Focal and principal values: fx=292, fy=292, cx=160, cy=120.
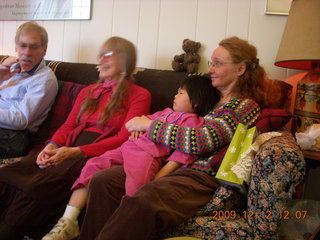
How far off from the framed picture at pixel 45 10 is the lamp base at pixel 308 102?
1613 mm

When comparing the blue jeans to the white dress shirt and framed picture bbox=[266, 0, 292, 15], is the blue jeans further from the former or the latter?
framed picture bbox=[266, 0, 292, 15]

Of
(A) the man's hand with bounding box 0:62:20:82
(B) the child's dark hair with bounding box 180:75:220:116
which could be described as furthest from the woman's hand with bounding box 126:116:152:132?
(A) the man's hand with bounding box 0:62:20:82

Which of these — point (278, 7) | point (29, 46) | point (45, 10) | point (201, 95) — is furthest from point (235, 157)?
point (45, 10)

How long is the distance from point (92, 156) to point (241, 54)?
2.74 feet

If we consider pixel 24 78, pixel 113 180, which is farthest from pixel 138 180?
pixel 24 78

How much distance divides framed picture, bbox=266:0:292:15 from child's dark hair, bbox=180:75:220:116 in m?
0.68

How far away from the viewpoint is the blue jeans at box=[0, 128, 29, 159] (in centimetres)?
151

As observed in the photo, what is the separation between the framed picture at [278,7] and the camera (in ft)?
5.41

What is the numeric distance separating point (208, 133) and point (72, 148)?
643 mm

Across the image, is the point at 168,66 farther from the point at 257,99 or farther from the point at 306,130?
the point at 306,130

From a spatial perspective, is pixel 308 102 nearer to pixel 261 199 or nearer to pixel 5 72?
pixel 261 199

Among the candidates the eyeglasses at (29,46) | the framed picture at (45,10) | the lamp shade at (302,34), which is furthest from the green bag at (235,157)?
the framed picture at (45,10)

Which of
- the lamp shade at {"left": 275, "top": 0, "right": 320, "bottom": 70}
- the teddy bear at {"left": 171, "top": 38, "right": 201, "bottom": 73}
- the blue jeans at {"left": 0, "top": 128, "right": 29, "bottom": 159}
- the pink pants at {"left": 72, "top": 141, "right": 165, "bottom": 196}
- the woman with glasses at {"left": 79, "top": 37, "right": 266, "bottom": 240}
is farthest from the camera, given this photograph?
the teddy bear at {"left": 171, "top": 38, "right": 201, "bottom": 73}

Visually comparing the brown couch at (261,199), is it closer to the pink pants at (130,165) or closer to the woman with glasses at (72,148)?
the pink pants at (130,165)
